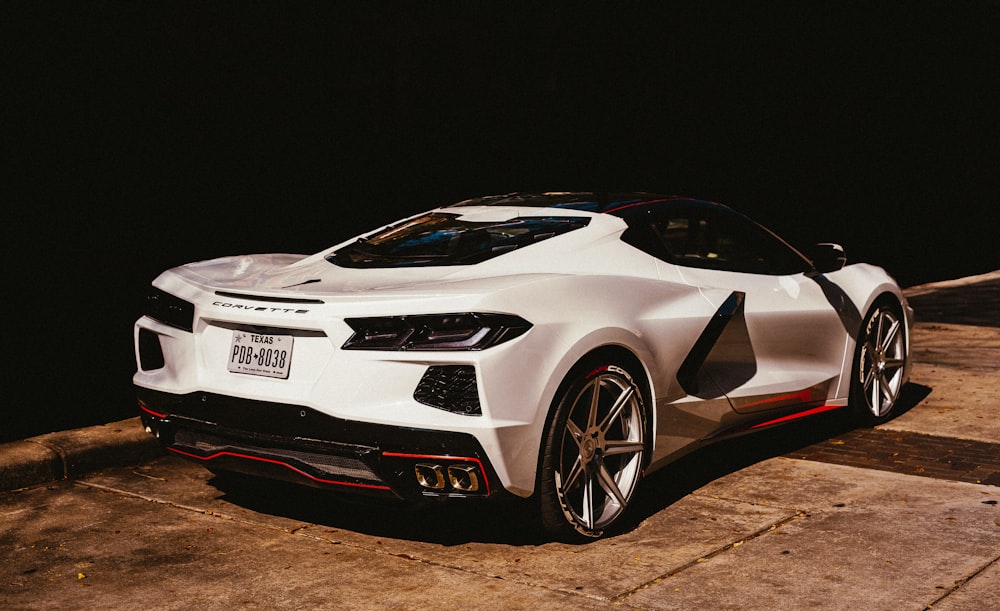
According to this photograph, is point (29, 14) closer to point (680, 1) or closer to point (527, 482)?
point (527, 482)

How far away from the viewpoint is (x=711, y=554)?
16.4 feet

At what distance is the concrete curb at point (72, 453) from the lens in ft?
20.5

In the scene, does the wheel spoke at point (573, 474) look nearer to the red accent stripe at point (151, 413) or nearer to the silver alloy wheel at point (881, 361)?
the red accent stripe at point (151, 413)

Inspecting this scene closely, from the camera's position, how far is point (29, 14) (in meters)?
7.72

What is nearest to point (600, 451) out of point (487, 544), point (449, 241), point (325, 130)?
point (487, 544)

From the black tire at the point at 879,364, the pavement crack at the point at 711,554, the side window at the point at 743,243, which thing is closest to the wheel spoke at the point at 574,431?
the pavement crack at the point at 711,554

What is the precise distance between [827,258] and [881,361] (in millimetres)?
917

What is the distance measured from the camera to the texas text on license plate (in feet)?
16.0

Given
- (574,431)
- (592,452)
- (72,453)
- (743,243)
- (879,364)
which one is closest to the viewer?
(574,431)

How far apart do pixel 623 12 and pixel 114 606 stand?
9735 millimetres

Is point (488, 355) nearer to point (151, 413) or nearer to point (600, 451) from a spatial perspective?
point (600, 451)

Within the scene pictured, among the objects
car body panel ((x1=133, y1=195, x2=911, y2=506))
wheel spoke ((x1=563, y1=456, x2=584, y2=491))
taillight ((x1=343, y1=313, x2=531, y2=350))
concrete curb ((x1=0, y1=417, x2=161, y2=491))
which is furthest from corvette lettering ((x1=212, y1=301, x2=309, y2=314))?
concrete curb ((x1=0, y1=417, x2=161, y2=491))

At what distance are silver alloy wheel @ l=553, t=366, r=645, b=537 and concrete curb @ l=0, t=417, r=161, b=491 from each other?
2.55 meters

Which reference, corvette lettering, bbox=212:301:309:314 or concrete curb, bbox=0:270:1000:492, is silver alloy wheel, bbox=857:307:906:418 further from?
corvette lettering, bbox=212:301:309:314
